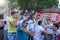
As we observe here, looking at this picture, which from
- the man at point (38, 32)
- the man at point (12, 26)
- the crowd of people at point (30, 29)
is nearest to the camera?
the crowd of people at point (30, 29)

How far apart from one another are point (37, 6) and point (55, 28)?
13.9 m

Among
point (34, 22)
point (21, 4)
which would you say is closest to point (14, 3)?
point (21, 4)

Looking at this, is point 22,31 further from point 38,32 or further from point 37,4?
point 37,4

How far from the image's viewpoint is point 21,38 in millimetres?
10055

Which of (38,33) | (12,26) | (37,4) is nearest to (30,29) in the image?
(12,26)

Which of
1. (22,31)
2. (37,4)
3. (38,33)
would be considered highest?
(37,4)

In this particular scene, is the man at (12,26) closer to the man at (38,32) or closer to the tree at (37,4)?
the man at (38,32)

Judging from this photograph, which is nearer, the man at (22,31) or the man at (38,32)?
the man at (22,31)

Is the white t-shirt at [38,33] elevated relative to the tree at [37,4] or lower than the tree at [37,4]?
lower

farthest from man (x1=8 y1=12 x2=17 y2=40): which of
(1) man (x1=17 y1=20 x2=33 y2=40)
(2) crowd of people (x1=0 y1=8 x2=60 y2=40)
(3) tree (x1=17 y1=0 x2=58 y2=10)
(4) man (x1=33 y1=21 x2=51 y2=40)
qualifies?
(3) tree (x1=17 y1=0 x2=58 y2=10)

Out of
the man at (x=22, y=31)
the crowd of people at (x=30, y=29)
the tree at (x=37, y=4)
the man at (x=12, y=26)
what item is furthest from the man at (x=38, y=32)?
the tree at (x=37, y=4)

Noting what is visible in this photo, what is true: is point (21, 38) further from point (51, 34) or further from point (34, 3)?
point (34, 3)

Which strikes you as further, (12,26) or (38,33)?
(12,26)

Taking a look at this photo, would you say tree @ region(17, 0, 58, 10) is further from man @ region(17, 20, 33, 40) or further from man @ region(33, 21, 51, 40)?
man @ region(17, 20, 33, 40)
